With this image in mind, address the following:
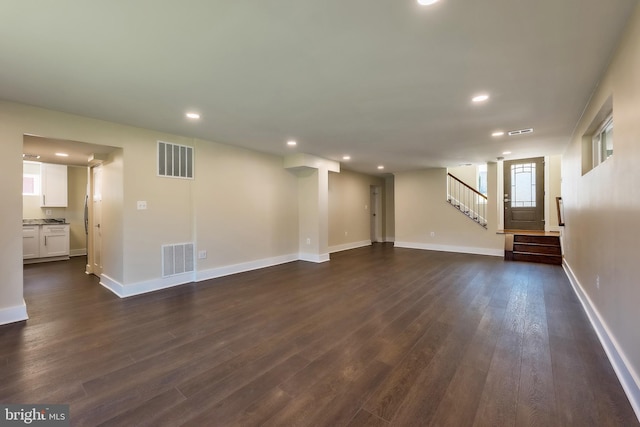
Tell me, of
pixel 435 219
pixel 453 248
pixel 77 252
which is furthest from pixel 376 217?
pixel 77 252

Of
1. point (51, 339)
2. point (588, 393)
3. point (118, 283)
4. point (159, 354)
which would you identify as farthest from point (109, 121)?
point (588, 393)

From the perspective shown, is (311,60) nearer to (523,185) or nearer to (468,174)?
(468,174)

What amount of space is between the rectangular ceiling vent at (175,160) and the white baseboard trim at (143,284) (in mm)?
1679

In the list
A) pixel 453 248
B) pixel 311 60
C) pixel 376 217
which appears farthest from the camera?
pixel 376 217

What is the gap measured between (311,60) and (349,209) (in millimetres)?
6480

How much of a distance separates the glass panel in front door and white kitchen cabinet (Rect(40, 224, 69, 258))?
39.4 feet

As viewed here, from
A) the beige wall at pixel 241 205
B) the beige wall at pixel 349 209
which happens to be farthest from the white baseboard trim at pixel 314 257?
the beige wall at pixel 349 209

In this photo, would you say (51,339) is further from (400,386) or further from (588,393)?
(588,393)

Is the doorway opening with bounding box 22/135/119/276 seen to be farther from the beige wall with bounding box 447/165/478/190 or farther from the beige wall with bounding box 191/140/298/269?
the beige wall with bounding box 447/165/478/190

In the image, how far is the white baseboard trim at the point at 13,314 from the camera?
9.69 feet

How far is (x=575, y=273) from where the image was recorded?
164 inches

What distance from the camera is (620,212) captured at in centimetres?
203

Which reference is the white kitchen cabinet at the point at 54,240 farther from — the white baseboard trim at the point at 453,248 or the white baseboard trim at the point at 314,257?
the white baseboard trim at the point at 453,248

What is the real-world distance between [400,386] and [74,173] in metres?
8.85
